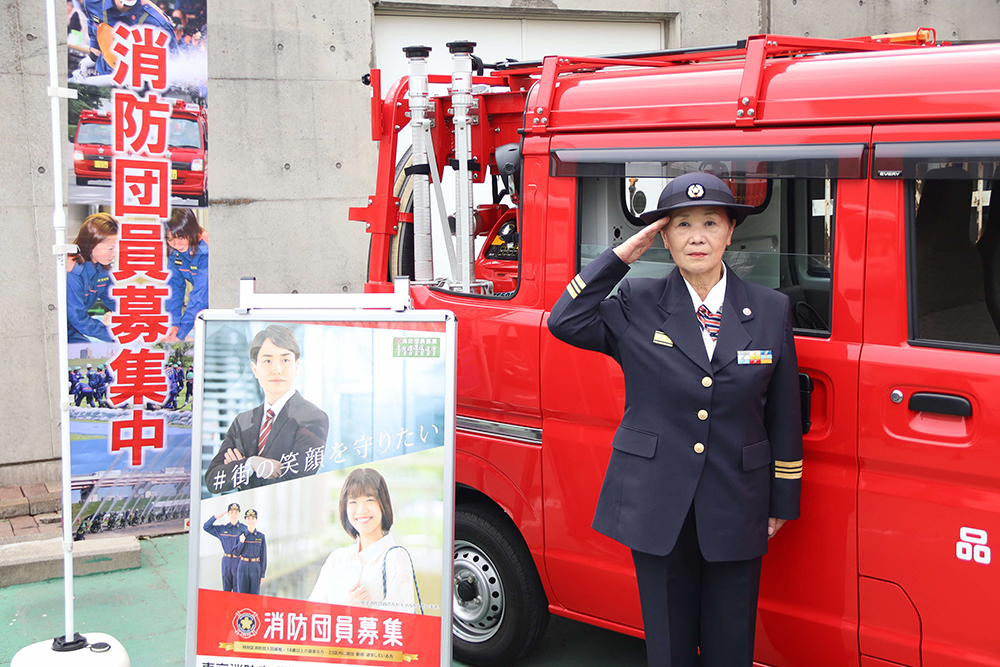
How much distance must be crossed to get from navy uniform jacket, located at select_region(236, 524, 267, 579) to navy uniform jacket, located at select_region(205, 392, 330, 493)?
0.52ft

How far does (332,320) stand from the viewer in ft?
10.2

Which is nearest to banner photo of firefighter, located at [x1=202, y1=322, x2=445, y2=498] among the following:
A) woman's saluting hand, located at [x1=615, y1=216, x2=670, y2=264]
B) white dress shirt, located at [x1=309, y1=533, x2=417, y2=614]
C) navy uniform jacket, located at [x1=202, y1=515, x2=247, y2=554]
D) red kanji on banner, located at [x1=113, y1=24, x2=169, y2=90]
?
navy uniform jacket, located at [x1=202, y1=515, x2=247, y2=554]

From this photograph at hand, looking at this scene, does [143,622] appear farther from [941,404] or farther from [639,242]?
[941,404]

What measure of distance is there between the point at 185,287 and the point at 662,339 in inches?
104

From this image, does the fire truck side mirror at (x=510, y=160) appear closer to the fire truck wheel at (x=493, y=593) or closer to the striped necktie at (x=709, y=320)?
the striped necktie at (x=709, y=320)

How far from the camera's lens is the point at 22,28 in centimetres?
591

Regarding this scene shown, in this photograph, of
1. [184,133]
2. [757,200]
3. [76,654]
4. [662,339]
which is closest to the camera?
[662,339]

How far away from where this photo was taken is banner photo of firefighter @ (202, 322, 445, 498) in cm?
308

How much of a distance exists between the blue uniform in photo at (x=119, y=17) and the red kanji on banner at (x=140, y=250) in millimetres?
702

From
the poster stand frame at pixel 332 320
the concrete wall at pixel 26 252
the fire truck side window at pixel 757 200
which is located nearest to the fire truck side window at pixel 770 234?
the fire truck side window at pixel 757 200

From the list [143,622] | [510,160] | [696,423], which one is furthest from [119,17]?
[696,423]

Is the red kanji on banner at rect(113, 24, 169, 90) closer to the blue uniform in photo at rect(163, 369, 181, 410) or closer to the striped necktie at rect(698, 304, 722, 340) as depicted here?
the blue uniform in photo at rect(163, 369, 181, 410)

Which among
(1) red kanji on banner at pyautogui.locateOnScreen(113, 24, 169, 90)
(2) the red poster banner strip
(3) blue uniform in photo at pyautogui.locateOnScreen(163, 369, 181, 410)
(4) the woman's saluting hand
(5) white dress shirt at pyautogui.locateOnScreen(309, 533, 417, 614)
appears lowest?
(2) the red poster banner strip

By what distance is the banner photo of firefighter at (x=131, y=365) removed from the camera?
14.1 feet
